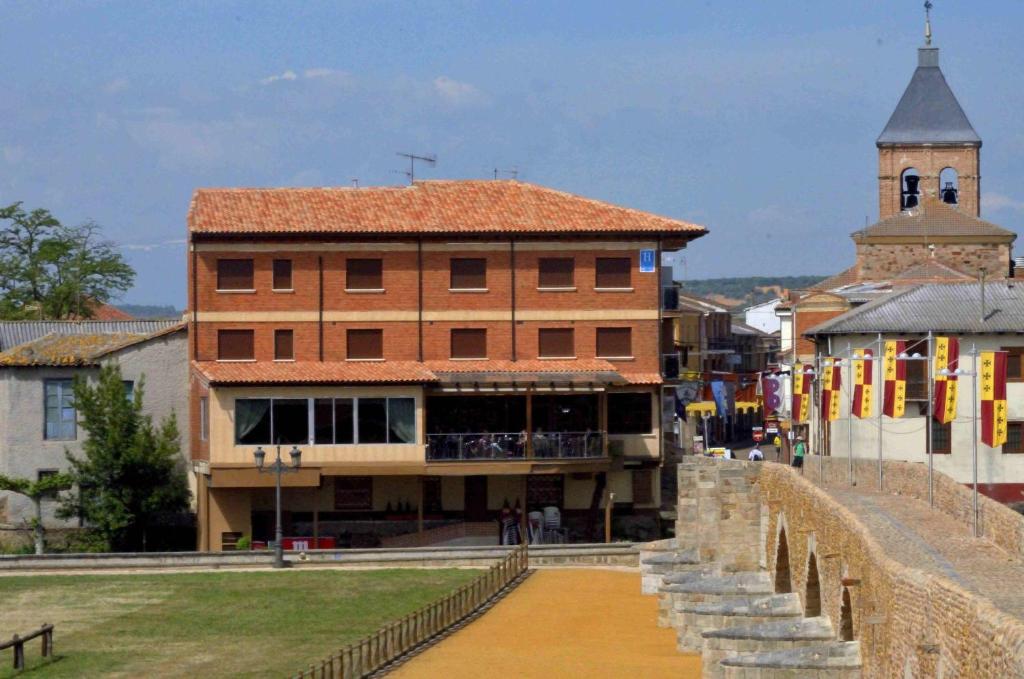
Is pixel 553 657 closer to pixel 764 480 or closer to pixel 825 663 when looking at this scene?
pixel 764 480

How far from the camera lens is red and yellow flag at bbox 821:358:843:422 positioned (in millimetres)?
50156

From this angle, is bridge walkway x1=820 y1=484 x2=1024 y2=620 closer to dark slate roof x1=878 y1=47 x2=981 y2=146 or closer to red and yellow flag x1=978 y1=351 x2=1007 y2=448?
red and yellow flag x1=978 y1=351 x2=1007 y2=448

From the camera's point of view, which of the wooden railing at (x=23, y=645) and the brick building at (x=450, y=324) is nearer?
the wooden railing at (x=23, y=645)

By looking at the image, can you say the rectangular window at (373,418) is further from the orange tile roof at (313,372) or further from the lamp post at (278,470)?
the lamp post at (278,470)

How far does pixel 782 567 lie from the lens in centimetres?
4281

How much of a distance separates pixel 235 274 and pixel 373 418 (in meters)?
6.62

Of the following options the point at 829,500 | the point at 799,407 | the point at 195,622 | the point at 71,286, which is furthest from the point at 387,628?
the point at 71,286

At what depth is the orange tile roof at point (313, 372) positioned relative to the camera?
62.8m

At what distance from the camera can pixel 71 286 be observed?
94.8 metres

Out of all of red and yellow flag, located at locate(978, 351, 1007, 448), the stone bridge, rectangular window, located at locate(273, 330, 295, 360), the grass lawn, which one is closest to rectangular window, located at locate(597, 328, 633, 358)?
the stone bridge

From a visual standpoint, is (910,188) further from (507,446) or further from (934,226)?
(507,446)

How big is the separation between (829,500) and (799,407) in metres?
25.6

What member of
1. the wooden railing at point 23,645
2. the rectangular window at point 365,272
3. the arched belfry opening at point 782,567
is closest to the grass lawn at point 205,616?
the wooden railing at point 23,645

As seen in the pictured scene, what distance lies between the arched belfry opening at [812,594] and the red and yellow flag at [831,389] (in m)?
14.6
